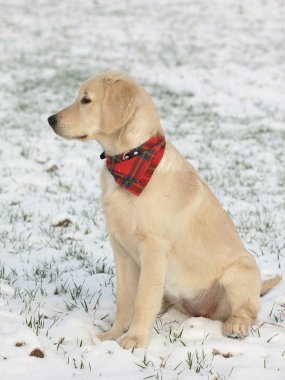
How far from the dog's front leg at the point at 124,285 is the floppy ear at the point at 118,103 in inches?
28.3

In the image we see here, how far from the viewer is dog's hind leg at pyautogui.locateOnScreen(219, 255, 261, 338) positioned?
328 cm

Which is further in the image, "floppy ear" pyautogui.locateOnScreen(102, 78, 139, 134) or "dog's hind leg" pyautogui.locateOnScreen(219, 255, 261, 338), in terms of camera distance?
"dog's hind leg" pyautogui.locateOnScreen(219, 255, 261, 338)

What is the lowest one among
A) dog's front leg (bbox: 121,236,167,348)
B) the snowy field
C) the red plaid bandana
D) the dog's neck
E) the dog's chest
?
the snowy field

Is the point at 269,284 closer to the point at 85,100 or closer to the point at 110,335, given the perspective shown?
the point at 110,335

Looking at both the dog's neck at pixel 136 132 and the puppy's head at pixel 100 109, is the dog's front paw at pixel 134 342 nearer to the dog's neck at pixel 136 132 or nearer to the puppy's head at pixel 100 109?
the dog's neck at pixel 136 132

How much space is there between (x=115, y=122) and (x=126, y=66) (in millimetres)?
12932

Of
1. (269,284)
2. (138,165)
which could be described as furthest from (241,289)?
(138,165)

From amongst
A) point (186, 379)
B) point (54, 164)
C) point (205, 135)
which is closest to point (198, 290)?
point (186, 379)

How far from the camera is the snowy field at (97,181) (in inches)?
111

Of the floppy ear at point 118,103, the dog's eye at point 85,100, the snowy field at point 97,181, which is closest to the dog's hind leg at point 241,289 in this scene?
the snowy field at point 97,181

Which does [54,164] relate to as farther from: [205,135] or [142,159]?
[142,159]

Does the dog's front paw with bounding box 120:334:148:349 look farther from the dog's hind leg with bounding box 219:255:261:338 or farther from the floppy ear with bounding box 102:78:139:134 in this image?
the floppy ear with bounding box 102:78:139:134

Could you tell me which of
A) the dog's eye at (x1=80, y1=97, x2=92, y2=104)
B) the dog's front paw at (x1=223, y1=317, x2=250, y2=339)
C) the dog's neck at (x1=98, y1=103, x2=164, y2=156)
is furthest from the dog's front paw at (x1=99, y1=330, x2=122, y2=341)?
the dog's eye at (x1=80, y1=97, x2=92, y2=104)

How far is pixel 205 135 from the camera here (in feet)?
31.6
